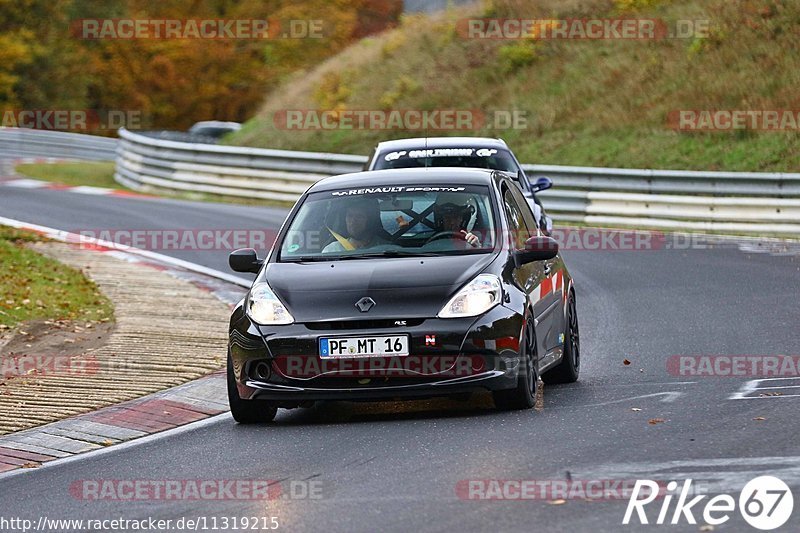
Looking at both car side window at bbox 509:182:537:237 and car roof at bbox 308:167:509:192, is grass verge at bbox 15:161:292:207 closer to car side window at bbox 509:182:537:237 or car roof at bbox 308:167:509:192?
car side window at bbox 509:182:537:237

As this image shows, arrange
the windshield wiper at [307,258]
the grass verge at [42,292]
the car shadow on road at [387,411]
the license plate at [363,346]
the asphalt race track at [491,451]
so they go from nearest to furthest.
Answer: the asphalt race track at [491,451]
the license plate at [363,346]
the car shadow on road at [387,411]
the windshield wiper at [307,258]
the grass verge at [42,292]

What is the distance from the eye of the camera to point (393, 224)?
10.2 meters

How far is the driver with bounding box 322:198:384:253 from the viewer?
399 inches

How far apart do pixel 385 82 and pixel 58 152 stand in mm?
12742

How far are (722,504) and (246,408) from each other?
392cm

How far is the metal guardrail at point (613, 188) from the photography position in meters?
22.9

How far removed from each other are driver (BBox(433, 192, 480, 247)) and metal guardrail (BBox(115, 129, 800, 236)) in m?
13.1

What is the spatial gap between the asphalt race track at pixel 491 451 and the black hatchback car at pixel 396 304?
27 centimetres

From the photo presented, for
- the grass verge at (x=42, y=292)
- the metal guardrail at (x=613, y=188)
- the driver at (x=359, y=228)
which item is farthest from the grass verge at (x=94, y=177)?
the driver at (x=359, y=228)

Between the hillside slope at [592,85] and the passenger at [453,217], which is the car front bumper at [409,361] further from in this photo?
the hillside slope at [592,85]

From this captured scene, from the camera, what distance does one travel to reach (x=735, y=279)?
55.5ft

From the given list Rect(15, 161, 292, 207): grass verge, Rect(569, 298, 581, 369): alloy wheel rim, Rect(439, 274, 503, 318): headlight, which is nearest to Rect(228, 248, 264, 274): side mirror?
Rect(439, 274, 503, 318): headlight

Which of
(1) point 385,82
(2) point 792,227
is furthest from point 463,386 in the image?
(1) point 385,82

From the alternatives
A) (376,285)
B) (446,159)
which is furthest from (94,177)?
(376,285)
